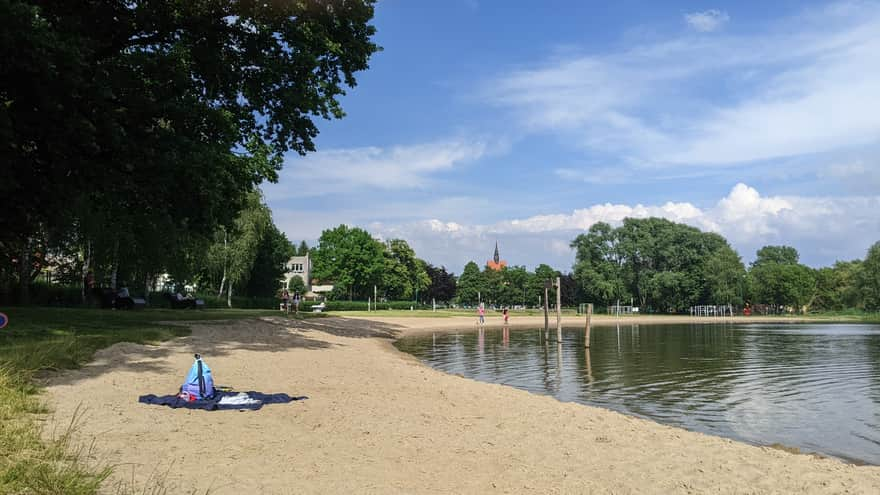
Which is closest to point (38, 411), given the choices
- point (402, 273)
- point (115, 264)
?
point (115, 264)

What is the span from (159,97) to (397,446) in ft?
45.6

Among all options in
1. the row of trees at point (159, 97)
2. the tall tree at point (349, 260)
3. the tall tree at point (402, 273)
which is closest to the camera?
the row of trees at point (159, 97)

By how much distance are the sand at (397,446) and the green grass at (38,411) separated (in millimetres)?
291

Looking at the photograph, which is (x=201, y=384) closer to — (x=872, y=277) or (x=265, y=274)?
(x=265, y=274)

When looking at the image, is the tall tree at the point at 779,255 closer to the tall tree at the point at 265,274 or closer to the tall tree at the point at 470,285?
the tall tree at the point at 470,285

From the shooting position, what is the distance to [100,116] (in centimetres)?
1505

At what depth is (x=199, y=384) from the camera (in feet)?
33.4

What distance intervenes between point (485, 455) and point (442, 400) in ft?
14.0

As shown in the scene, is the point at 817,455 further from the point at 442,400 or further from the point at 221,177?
the point at 221,177

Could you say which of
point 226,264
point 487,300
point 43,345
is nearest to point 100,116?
point 43,345

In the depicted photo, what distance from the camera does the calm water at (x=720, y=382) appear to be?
11406 mm

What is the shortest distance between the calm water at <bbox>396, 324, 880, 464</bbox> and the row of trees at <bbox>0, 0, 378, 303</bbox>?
10211 millimetres

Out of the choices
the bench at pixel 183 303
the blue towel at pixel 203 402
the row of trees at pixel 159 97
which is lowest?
the blue towel at pixel 203 402

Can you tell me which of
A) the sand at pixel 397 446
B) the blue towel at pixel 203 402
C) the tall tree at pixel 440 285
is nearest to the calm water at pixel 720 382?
the sand at pixel 397 446
